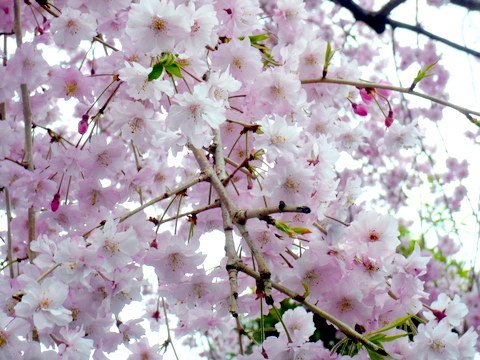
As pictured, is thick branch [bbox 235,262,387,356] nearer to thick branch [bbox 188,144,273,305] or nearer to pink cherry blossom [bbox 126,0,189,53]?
thick branch [bbox 188,144,273,305]

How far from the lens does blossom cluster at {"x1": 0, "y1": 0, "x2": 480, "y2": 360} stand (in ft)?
3.90

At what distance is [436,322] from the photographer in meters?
1.30

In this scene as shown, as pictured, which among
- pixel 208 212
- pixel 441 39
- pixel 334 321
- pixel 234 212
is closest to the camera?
pixel 334 321

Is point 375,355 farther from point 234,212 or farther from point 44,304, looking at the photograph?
point 44,304

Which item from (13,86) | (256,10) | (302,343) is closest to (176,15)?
(256,10)

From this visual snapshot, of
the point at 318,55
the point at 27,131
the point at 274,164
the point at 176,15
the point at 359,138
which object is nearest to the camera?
the point at 176,15

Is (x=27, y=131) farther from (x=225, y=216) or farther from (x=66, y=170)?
(x=225, y=216)

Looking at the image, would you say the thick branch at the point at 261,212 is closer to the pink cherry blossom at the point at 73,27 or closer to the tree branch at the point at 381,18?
the pink cherry blossom at the point at 73,27

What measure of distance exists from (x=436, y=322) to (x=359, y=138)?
0.89 metres

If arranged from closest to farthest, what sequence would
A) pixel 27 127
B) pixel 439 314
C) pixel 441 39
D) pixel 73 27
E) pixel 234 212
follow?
pixel 234 212 < pixel 439 314 < pixel 27 127 < pixel 73 27 < pixel 441 39

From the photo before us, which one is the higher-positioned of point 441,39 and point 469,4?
point 469,4

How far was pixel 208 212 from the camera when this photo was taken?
5.00ft

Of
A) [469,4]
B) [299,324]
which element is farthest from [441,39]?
[299,324]

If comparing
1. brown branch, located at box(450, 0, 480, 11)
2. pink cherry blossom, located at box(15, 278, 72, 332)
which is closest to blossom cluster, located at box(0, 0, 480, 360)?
pink cherry blossom, located at box(15, 278, 72, 332)
